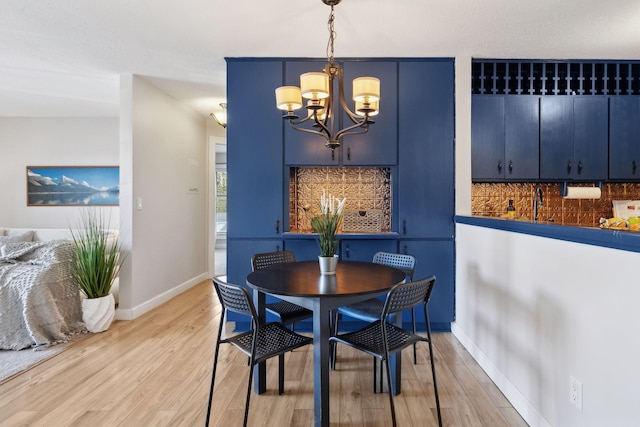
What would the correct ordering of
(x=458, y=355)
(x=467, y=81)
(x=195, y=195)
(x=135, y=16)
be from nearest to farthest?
(x=135, y=16) → (x=458, y=355) → (x=467, y=81) → (x=195, y=195)

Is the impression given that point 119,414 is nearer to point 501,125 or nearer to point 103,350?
point 103,350

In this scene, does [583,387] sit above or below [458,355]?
above

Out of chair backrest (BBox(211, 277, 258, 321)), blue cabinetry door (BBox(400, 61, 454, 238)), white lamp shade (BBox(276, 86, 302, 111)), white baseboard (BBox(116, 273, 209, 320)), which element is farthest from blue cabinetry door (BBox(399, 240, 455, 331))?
white baseboard (BBox(116, 273, 209, 320))

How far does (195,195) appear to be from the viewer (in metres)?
5.15

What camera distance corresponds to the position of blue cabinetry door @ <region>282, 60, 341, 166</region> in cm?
332

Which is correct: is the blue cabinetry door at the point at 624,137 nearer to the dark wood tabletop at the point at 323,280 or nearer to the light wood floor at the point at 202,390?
the light wood floor at the point at 202,390

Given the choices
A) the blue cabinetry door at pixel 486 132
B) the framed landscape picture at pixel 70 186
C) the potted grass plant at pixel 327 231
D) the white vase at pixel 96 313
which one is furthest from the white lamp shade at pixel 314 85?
the framed landscape picture at pixel 70 186

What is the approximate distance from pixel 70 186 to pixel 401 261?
5234 millimetres

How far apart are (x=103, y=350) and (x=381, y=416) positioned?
231 centimetres

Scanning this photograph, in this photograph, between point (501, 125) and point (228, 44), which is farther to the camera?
point (501, 125)

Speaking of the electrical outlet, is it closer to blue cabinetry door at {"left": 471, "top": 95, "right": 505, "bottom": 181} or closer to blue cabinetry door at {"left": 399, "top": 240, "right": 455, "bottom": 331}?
blue cabinetry door at {"left": 399, "top": 240, "right": 455, "bottom": 331}

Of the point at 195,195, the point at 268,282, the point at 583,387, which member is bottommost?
the point at 583,387

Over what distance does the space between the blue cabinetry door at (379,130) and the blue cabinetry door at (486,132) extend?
811mm

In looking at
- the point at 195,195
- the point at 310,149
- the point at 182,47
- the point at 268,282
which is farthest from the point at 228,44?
the point at 195,195
